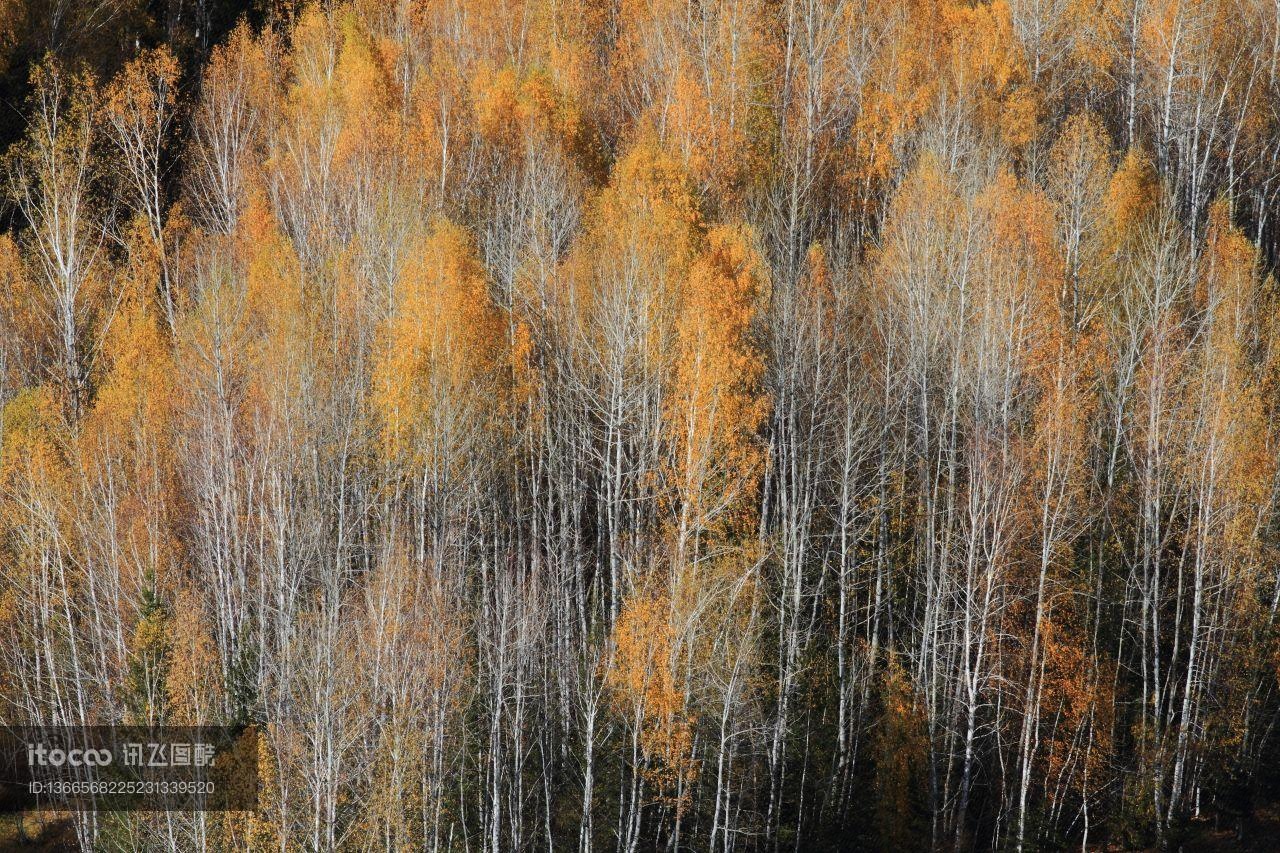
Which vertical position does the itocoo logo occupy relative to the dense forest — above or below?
below

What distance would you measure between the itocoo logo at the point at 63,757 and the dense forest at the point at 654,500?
81cm

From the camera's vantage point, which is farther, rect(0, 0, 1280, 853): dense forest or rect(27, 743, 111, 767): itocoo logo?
rect(27, 743, 111, 767): itocoo logo

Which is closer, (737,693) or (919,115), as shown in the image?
(737,693)

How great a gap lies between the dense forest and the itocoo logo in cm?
81

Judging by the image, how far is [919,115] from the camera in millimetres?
40125

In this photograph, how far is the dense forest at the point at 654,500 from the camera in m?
24.0

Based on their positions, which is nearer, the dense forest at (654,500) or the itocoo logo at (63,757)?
the dense forest at (654,500)

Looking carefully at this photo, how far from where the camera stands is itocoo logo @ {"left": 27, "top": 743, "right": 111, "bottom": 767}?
958 inches

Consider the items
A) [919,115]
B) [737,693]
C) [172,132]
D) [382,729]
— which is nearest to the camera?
[382,729]

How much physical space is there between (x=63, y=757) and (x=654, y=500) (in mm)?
13382

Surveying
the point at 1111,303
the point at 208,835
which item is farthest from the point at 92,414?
the point at 1111,303

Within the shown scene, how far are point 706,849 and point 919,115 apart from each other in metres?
24.6

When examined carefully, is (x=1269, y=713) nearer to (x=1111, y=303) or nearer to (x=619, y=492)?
(x=1111, y=303)

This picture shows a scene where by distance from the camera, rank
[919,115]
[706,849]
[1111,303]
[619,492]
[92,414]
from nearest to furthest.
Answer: [706,849] → [619,492] → [92,414] → [1111,303] → [919,115]
